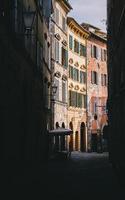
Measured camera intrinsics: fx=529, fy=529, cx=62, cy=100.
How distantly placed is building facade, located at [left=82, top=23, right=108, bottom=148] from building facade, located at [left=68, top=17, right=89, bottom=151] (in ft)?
4.02

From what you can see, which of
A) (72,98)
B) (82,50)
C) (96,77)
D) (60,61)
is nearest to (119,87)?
(60,61)

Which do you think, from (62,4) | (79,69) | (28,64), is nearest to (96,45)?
(79,69)

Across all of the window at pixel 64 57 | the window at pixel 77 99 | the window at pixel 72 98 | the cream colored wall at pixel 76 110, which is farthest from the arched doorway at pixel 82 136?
the window at pixel 64 57

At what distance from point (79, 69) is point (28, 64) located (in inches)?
1383

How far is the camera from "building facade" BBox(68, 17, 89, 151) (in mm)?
55719

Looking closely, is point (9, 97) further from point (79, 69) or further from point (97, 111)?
point (97, 111)

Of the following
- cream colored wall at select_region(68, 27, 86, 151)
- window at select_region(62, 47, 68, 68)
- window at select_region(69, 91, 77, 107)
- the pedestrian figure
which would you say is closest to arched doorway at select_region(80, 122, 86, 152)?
cream colored wall at select_region(68, 27, 86, 151)

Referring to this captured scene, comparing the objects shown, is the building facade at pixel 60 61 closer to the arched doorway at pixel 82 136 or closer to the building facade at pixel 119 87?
the arched doorway at pixel 82 136

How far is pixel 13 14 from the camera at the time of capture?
20328 mm

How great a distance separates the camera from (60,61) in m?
50.0

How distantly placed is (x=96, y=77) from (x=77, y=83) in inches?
275

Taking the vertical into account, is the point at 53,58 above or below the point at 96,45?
below

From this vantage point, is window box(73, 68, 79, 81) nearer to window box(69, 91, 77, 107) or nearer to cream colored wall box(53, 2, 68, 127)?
window box(69, 91, 77, 107)

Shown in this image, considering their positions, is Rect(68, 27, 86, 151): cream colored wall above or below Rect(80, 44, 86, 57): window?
below
